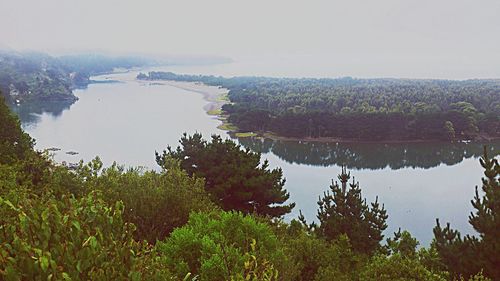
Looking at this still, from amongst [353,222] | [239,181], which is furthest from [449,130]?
[353,222]

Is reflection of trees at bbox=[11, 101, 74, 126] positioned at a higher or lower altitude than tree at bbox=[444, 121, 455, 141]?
lower

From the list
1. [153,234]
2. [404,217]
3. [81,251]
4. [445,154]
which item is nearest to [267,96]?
[445,154]

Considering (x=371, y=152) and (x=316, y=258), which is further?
(x=371, y=152)

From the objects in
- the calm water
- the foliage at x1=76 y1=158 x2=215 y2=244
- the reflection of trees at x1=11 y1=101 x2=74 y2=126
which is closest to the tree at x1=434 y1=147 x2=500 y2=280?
the foliage at x1=76 y1=158 x2=215 y2=244

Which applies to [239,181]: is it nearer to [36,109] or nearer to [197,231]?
→ [197,231]

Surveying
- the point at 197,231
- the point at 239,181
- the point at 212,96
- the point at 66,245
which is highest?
the point at 66,245

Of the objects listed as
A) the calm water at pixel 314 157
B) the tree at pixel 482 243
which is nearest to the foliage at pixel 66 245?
the tree at pixel 482 243

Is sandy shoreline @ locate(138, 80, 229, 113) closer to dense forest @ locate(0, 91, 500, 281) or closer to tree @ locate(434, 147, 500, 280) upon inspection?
dense forest @ locate(0, 91, 500, 281)
